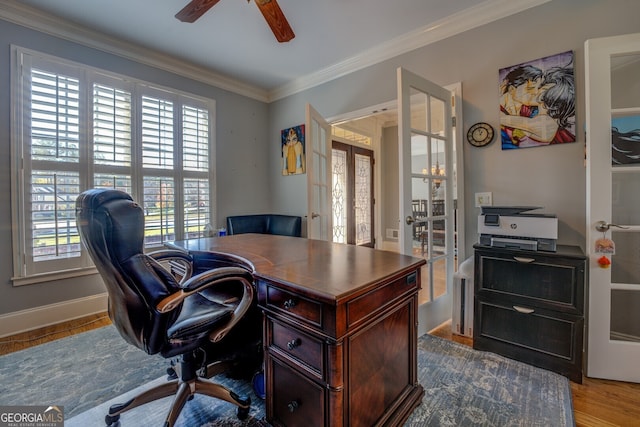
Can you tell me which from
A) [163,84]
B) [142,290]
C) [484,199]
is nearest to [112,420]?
[142,290]

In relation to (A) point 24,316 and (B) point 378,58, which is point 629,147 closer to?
(B) point 378,58

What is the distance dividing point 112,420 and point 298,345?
1059 millimetres

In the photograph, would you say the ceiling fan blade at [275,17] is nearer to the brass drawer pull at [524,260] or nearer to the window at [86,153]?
the window at [86,153]

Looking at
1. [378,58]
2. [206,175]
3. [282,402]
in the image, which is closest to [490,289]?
[282,402]

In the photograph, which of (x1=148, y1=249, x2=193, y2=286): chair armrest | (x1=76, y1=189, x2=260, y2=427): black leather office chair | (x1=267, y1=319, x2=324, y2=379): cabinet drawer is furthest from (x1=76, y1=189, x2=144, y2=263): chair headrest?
(x1=267, y1=319, x2=324, y2=379): cabinet drawer

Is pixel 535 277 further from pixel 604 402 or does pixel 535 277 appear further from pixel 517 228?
pixel 604 402

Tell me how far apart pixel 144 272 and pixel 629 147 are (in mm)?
2788

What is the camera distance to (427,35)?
2.67m

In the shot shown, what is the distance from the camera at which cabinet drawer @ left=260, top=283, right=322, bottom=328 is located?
1.03 metres

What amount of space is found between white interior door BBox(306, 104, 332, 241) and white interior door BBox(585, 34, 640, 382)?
7.17 feet

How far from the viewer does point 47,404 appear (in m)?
1.55

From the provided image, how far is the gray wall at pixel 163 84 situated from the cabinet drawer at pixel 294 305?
2.68m

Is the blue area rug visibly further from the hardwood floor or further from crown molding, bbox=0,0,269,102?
crown molding, bbox=0,0,269,102

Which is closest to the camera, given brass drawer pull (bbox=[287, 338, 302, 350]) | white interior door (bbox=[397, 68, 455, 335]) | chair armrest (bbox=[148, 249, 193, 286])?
brass drawer pull (bbox=[287, 338, 302, 350])
